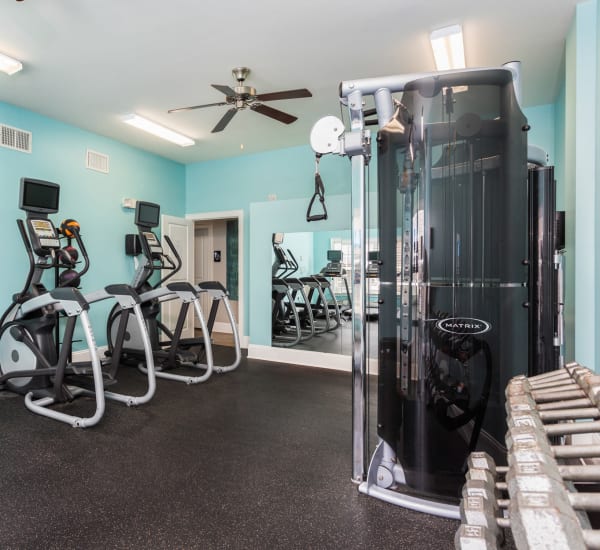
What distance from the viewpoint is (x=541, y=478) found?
426mm

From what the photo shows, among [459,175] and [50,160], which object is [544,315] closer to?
[459,175]

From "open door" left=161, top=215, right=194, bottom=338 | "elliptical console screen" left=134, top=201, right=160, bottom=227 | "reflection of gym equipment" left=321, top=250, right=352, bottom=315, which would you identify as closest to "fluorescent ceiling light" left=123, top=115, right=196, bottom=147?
"elliptical console screen" left=134, top=201, right=160, bottom=227

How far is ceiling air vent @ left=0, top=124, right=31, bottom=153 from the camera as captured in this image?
4.11 meters

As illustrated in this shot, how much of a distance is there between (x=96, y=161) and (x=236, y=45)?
2.93m

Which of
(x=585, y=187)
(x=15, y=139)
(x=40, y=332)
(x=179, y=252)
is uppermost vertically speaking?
(x=15, y=139)

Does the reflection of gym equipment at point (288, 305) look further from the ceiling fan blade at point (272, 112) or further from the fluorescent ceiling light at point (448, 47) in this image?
the fluorescent ceiling light at point (448, 47)

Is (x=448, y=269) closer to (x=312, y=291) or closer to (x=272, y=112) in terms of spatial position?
(x=272, y=112)

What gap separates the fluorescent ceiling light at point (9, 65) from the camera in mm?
3188

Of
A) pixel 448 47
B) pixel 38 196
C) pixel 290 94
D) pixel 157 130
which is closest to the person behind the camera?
pixel 448 47

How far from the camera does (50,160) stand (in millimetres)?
4535

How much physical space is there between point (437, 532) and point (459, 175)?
1.59 metres

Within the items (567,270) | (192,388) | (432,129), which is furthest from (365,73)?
A: (192,388)

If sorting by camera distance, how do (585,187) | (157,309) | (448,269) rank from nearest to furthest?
1. (448,269)
2. (585,187)
3. (157,309)

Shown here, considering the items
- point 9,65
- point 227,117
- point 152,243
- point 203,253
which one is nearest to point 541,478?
point 227,117
